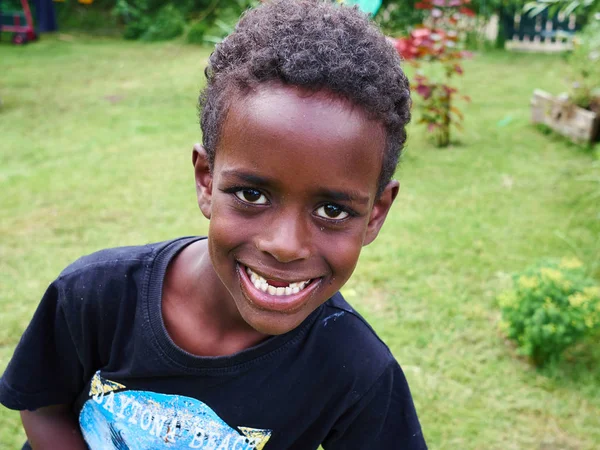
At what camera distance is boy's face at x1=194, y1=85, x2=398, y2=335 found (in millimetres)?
1121

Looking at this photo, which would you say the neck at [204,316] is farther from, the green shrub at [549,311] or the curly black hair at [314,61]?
the green shrub at [549,311]

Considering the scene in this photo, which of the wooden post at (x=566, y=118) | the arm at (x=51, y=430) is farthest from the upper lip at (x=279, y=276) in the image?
the wooden post at (x=566, y=118)

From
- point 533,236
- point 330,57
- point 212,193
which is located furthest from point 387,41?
point 533,236

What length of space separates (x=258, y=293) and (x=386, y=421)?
0.53 metres

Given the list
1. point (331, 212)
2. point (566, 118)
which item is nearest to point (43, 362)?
point (331, 212)

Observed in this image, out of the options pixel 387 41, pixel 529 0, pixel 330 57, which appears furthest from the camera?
pixel 529 0

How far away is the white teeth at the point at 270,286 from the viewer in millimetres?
1245

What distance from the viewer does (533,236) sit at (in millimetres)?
4117

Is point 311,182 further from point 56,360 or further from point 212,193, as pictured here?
point 56,360

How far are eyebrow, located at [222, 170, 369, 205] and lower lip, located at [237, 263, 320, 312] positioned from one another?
0.65 ft

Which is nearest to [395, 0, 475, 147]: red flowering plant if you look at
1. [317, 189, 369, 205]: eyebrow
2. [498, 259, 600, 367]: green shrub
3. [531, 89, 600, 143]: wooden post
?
[531, 89, 600, 143]: wooden post

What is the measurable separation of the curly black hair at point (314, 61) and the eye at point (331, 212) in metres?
Result: 0.13

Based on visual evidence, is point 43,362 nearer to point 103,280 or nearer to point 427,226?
point 103,280

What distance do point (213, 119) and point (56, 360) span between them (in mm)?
767
